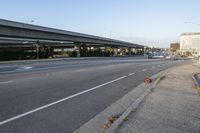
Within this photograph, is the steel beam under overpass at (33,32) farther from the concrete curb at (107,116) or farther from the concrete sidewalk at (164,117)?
the concrete sidewalk at (164,117)

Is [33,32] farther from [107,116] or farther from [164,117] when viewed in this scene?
[164,117]

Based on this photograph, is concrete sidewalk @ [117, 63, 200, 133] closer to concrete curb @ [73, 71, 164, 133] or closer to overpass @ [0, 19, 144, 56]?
concrete curb @ [73, 71, 164, 133]

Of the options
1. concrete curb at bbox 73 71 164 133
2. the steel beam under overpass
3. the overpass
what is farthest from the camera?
the overpass

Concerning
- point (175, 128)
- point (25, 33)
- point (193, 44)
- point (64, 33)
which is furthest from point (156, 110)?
point (64, 33)

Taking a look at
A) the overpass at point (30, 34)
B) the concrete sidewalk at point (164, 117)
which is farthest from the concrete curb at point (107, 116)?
the overpass at point (30, 34)

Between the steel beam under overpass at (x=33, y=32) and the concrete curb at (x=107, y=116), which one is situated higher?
the steel beam under overpass at (x=33, y=32)

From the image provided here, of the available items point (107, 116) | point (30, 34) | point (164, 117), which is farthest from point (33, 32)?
point (164, 117)

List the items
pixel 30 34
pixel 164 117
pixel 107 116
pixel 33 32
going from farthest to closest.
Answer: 1. pixel 33 32
2. pixel 30 34
3. pixel 107 116
4. pixel 164 117

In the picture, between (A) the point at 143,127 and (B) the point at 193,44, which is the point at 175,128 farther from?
(B) the point at 193,44

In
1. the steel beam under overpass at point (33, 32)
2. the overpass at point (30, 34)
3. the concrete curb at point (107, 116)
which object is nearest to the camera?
the concrete curb at point (107, 116)

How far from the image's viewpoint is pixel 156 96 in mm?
9695

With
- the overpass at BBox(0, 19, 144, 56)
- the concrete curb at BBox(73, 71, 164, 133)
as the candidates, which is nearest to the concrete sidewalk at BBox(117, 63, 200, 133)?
the concrete curb at BBox(73, 71, 164, 133)

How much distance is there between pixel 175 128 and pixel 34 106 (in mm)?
4272

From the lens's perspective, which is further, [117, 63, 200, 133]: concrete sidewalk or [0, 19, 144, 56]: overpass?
[0, 19, 144, 56]: overpass
